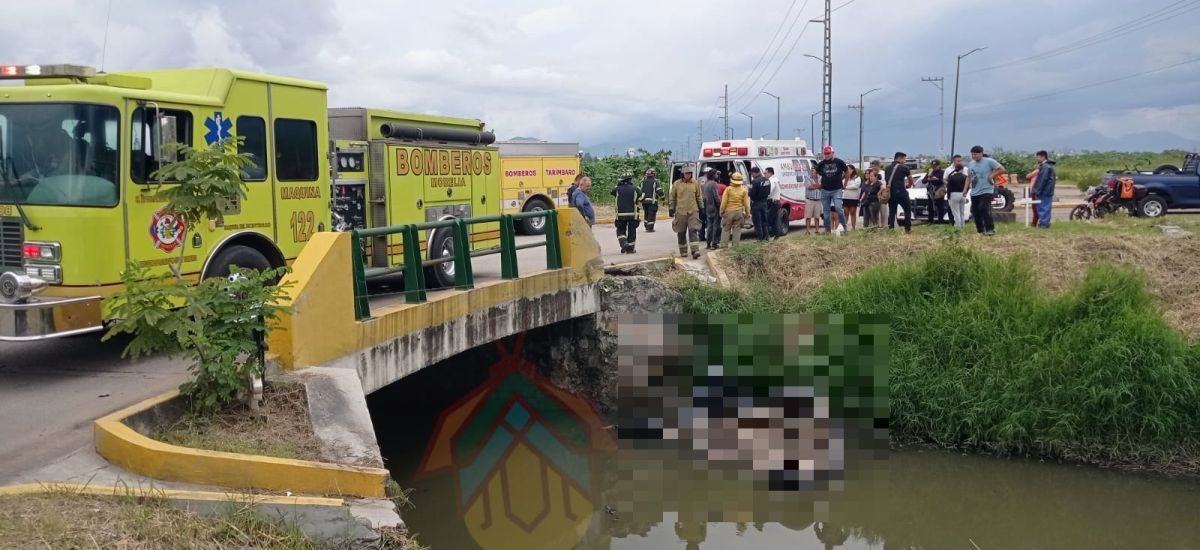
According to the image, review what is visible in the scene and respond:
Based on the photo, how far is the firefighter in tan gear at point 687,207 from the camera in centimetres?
1581

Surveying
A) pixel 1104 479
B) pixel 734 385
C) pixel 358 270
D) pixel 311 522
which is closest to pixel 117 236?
pixel 358 270

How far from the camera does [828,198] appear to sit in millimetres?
17328

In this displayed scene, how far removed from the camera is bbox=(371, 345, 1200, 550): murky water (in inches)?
377

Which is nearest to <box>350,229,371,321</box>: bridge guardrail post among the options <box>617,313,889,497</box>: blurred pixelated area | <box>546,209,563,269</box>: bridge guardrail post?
<box>546,209,563,269</box>: bridge guardrail post

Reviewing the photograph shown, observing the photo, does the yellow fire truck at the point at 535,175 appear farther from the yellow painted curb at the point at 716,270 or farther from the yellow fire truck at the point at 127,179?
the yellow fire truck at the point at 127,179

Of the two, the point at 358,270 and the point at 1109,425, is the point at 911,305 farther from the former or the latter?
the point at 358,270

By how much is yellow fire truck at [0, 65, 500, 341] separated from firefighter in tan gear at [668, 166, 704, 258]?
6282 millimetres

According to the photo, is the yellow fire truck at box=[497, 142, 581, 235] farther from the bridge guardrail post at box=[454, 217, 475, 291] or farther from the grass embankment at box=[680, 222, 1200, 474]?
the bridge guardrail post at box=[454, 217, 475, 291]

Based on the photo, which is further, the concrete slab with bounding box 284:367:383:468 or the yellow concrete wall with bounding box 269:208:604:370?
the yellow concrete wall with bounding box 269:208:604:370

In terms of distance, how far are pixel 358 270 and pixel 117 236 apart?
78.7 inches

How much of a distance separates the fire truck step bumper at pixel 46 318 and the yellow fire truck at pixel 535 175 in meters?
13.6

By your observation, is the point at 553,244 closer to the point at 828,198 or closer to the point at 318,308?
the point at 318,308

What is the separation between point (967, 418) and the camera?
1180cm

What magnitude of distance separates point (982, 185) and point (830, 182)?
8.55 ft
